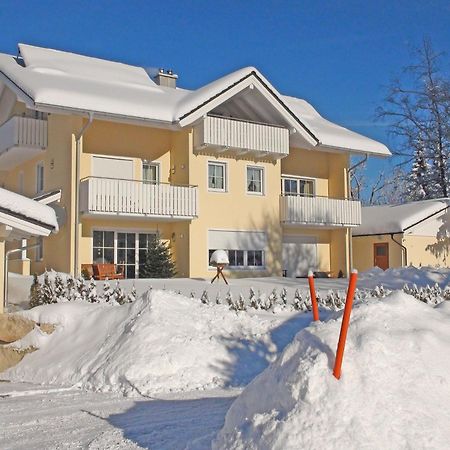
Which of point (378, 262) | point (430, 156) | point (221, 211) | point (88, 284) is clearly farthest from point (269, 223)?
point (430, 156)

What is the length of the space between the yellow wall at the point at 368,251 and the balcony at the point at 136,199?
10.6 meters

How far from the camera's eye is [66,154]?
21.5 meters

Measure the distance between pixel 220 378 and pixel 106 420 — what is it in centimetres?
226

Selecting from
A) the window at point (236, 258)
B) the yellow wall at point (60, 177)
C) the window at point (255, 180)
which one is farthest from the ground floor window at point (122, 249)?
the window at point (255, 180)

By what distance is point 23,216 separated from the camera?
1177 cm

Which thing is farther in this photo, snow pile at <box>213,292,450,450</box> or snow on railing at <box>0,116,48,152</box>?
snow on railing at <box>0,116,48,152</box>

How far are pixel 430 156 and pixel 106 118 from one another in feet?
84.0

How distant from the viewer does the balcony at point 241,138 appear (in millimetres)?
22688

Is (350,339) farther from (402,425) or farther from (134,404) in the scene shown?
(134,404)

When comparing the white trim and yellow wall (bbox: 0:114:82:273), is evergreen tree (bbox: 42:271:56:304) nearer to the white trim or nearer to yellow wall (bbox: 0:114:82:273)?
yellow wall (bbox: 0:114:82:273)

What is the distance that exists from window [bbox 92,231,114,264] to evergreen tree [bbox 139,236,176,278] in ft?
3.95

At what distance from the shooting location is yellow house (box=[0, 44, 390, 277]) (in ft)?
68.3

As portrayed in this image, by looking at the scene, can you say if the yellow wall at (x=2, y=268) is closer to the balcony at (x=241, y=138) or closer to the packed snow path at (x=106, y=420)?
the packed snow path at (x=106, y=420)

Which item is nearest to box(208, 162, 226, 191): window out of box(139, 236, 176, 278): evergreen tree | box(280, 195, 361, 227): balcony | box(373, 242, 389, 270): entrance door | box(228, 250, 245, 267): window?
box(228, 250, 245, 267): window
